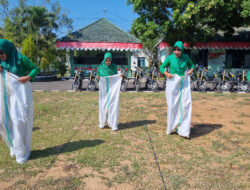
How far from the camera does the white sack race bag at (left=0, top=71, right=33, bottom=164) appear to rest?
2.83m

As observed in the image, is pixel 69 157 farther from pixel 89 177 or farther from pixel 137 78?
pixel 137 78

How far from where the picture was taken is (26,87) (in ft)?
9.61

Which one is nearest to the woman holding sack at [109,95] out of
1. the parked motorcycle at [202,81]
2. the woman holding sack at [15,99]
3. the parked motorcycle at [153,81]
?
the woman holding sack at [15,99]

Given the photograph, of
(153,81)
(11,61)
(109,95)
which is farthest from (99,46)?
(11,61)

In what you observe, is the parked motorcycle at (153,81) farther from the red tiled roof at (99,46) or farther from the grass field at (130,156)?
the red tiled roof at (99,46)

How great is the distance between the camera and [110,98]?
4.44 m

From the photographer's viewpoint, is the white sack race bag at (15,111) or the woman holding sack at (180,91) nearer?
the white sack race bag at (15,111)

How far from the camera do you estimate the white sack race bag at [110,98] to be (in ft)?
14.6

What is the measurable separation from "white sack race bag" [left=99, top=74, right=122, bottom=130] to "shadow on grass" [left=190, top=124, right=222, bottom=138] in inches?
69.3

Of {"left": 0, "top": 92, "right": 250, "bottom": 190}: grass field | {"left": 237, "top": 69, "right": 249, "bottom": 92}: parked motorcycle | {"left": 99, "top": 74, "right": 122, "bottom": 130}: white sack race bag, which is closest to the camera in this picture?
{"left": 0, "top": 92, "right": 250, "bottom": 190}: grass field

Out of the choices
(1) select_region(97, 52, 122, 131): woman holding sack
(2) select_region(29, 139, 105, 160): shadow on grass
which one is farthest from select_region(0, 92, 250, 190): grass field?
(1) select_region(97, 52, 122, 131): woman holding sack

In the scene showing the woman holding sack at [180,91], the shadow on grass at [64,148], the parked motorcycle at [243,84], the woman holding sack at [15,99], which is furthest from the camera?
the parked motorcycle at [243,84]

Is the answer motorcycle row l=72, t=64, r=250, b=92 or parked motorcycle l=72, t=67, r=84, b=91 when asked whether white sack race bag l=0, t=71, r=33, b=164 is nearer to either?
motorcycle row l=72, t=64, r=250, b=92

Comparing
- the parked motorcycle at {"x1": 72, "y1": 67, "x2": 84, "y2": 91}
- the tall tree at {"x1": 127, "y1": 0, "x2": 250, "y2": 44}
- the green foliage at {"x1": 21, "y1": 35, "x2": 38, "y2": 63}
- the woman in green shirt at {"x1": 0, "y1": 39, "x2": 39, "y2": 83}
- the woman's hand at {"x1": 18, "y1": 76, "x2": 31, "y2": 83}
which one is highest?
the tall tree at {"x1": 127, "y1": 0, "x2": 250, "y2": 44}
